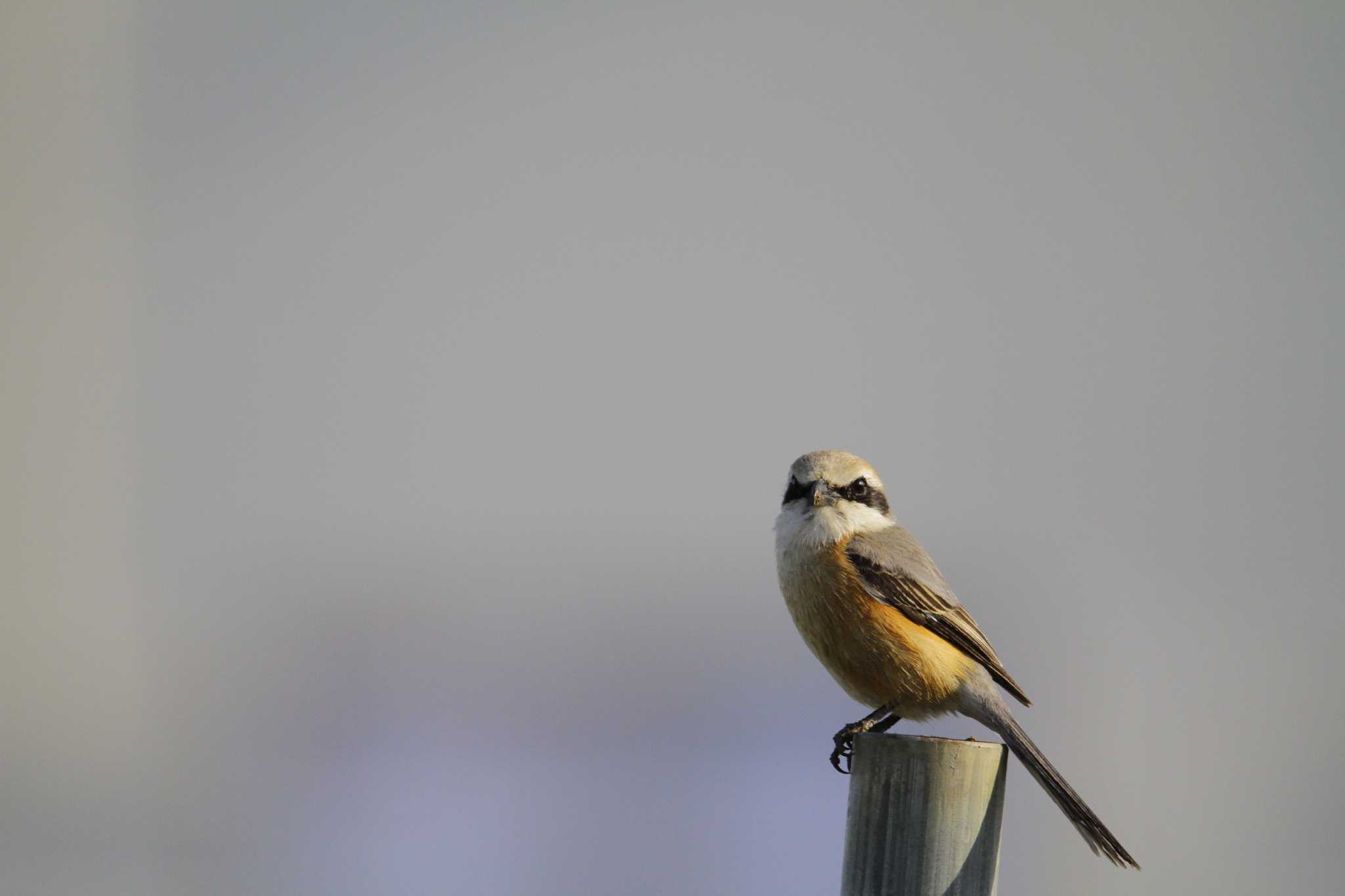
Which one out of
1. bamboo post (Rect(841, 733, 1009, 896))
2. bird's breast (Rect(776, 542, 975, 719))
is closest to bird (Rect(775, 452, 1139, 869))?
bird's breast (Rect(776, 542, 975, 719))

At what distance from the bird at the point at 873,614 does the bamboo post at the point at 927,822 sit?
2.28ft

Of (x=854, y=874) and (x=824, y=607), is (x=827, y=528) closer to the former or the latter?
(x=824, y=607)

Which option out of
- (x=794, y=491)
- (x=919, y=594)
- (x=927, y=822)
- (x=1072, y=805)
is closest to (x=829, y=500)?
(x=794, y=491)

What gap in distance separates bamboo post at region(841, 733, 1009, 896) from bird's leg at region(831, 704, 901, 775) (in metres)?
0.67

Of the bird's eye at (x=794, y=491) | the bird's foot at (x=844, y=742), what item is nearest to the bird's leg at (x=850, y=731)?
the bird's foot at (x=844, y=742)

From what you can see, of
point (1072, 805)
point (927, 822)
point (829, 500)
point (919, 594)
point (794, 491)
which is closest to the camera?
point (927, 822)

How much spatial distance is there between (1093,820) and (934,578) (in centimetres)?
105

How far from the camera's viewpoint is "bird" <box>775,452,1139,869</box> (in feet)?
12.5

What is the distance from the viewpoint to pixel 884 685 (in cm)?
385

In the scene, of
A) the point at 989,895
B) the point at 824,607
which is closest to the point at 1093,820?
the point at 989,895

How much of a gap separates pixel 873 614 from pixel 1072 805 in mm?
854

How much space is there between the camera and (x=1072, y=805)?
329 centimetres

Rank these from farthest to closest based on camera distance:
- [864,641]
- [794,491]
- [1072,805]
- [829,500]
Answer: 1. [794,491]
2. [829,500]
3. [864,641]
4. [1072,805]

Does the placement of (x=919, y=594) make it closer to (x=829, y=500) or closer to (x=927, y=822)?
(x=829, y=500)
